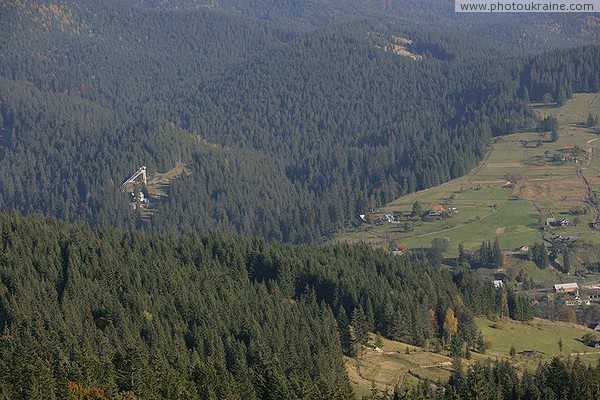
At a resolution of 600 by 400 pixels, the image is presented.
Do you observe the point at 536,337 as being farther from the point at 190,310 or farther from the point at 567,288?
the point at 190,310

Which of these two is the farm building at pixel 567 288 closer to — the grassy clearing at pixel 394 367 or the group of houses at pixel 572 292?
the group of houses at pixel 572 292

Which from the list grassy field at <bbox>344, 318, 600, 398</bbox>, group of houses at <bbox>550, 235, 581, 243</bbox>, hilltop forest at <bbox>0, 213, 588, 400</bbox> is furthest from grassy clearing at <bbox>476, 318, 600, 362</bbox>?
group of houses at <bbox>550, 235, 581, 243</bbox>

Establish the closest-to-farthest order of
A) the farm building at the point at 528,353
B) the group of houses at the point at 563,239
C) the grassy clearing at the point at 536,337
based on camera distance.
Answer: the farm building at the point at 528,353, the grassy clearing at the point at 536,337, the group of houses at the point at 563,239

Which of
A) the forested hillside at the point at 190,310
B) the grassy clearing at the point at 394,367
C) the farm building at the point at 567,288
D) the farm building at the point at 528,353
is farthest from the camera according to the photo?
the farm building at the point at 567,288

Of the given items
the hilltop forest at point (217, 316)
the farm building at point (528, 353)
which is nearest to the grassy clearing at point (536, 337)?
the farm building at point (528, 353)

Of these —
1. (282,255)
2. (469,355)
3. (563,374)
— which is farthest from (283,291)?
(563,374)

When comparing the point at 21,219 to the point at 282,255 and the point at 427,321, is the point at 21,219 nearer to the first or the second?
the point at 282,255
